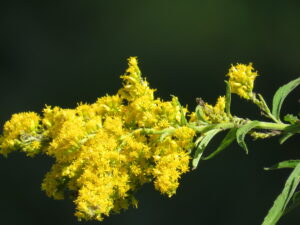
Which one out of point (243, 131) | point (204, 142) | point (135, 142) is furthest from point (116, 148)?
Answer: point (243, 131)

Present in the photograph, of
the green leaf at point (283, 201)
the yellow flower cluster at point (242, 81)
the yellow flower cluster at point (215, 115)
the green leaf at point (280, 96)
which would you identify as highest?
the yellow flower cluster at point (242, 81)

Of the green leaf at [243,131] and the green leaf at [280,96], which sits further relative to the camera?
the green leaf at [280,96]

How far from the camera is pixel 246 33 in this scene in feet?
9.95

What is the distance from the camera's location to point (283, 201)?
4.00 feet

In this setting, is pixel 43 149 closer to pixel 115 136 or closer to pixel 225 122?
pixel 115 136

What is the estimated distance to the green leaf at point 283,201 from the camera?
1.21 metres

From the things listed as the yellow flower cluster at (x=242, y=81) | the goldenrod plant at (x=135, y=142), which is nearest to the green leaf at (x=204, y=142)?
the goldenrod plant at (x=135, y=142)

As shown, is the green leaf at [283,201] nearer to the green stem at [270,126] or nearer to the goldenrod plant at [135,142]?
the goldenrod plant at [135,142]

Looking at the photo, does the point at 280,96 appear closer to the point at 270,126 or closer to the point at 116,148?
the point at 270,126

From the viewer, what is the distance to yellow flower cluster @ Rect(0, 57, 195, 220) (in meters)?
1.27

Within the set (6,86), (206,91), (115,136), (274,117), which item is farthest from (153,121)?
(6,86)

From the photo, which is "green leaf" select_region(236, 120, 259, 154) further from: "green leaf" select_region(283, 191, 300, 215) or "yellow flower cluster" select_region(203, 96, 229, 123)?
"green leaf" select_region(283, 191, 300, 215)

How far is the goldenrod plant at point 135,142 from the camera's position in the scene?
1247mm

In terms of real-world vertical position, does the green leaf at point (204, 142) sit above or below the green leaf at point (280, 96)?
below
